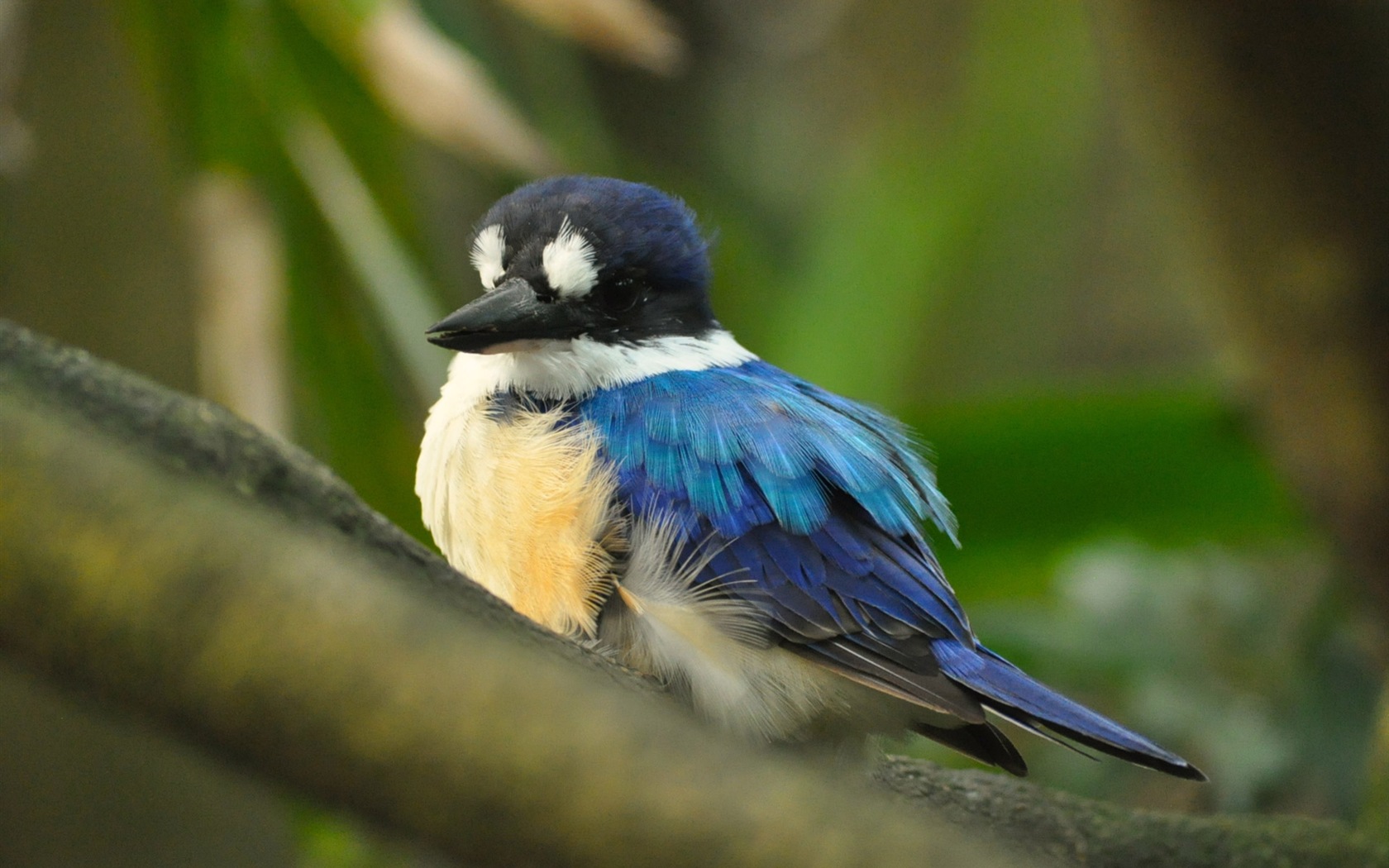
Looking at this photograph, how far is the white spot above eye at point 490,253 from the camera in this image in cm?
187

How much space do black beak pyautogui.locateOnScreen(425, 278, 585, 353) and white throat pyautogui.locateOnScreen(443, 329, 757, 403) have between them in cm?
3

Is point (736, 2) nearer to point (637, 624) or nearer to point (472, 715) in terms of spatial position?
point (637, 624)

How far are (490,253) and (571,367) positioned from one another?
0.67ft

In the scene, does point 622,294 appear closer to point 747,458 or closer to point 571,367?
point 571,367

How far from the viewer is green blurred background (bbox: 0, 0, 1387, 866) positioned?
2334 millimetres

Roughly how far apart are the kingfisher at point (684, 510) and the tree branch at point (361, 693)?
885mm

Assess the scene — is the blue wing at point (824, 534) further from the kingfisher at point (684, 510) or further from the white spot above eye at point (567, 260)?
the white spot above eye at point (567, 260)

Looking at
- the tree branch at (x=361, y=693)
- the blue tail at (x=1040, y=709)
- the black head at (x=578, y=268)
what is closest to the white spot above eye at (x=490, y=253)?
the black head at (x=578, y=268)

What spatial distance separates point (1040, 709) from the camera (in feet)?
4.88

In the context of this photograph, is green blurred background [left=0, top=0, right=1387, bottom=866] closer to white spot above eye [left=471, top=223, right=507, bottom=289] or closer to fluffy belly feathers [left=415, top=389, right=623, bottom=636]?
white spot above eye [left=471, top=223, right=507, bottom=289]

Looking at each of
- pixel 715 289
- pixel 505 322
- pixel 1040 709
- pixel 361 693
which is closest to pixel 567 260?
pixel 505 322

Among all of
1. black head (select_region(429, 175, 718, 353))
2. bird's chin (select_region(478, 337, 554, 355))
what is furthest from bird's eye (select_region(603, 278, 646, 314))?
bird's chin (select_region(478, 337, 554, 355))

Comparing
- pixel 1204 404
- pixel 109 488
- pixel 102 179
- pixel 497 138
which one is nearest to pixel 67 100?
pixel 102 179

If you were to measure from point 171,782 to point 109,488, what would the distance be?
3.90 meters
